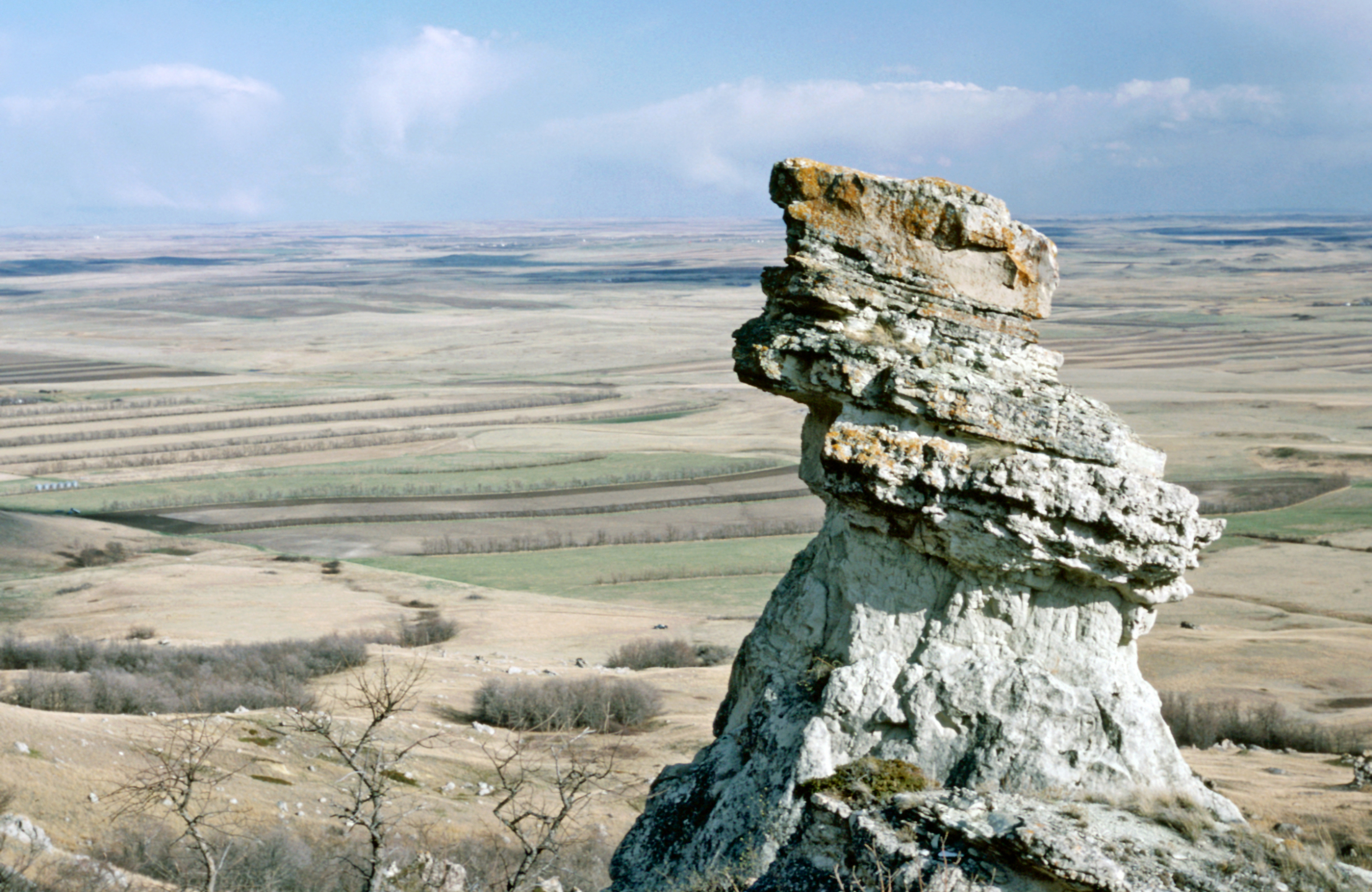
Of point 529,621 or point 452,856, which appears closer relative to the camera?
point 452,856

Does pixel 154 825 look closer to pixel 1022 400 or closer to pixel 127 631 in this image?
pixel 1022 400

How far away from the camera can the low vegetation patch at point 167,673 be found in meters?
24.4

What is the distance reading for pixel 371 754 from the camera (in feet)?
63.0

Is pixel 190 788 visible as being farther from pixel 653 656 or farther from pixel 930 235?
pixel 653 656

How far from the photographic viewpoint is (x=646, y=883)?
1215 cm

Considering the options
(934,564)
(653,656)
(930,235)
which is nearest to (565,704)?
(653,656)

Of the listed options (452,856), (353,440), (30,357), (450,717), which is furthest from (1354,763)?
(30,357)

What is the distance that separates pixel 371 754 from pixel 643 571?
1087 inches

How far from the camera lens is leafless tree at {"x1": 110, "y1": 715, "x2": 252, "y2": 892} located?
14984 mm

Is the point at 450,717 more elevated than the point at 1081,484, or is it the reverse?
the point at 1081,484

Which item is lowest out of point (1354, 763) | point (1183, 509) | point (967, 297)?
point (1354, 763)

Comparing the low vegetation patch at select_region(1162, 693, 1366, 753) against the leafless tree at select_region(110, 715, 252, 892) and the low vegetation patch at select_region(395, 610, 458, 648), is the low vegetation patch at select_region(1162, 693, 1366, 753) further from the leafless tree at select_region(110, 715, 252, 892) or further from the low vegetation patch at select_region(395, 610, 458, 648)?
the low vegetation patch at select_region(395, 610, 458, 648)

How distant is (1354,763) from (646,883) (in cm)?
1343

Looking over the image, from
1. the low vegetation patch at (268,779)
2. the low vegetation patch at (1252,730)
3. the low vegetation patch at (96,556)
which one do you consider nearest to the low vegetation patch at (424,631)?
the low vegetation patch at (268,779)
